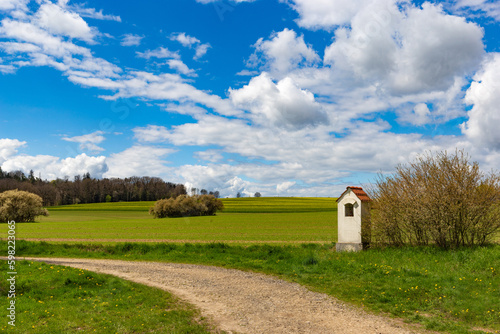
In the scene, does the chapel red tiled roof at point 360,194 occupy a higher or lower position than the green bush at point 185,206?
higher

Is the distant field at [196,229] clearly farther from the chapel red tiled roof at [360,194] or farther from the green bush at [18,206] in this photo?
the chapel red tiled roof at [360,194]

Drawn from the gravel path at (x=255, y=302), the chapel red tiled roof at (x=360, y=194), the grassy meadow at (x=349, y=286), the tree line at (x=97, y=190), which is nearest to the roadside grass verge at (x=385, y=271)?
the grassy meadow at (x=349, y=286)

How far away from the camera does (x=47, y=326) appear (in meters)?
8.84

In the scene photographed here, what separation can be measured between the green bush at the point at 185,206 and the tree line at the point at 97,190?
5241 cm

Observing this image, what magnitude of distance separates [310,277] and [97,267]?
1051cm

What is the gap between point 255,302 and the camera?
11.5 metres

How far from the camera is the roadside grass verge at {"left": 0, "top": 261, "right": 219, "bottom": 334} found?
29.0 ft

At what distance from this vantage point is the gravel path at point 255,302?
9234 millimetres

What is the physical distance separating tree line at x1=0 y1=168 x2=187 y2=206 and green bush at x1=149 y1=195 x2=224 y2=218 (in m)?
52.4

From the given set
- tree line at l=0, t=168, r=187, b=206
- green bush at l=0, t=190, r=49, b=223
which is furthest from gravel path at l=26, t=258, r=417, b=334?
tree line at l=0, t=168, r=187, b=206

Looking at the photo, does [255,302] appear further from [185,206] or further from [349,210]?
[185,206]

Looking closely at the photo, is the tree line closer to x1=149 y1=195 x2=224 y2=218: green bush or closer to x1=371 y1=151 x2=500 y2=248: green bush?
x1=149 y1=195 x2=224 y2=218: green bush

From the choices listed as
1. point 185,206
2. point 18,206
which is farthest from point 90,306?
point 185,206

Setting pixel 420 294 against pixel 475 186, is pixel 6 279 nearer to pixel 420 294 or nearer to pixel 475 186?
pixel 420 294
